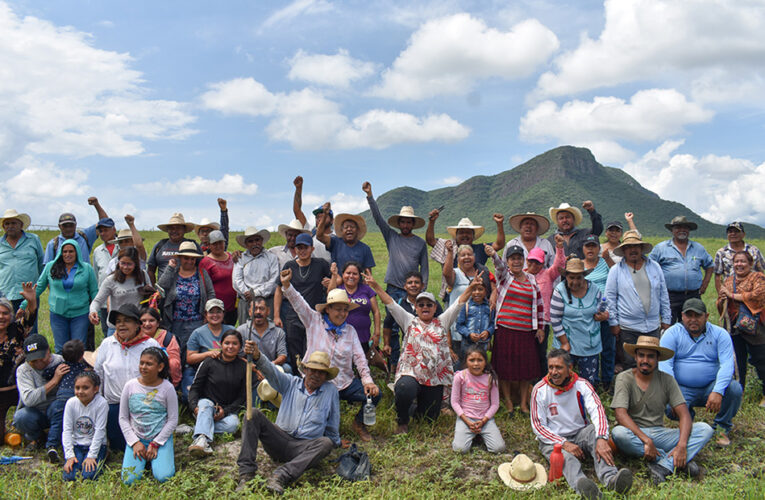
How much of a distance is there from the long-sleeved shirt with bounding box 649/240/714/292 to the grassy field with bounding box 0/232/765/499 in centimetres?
229

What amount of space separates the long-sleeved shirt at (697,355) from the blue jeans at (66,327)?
868cm

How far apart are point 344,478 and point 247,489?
1.10 meters

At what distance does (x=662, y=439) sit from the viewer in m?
6.25

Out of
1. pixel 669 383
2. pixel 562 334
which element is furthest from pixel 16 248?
pixel 669 383

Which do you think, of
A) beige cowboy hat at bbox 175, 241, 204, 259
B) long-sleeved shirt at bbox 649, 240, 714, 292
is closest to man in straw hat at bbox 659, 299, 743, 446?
long-sleeved shirt at bbox 649, 240, 714, 292

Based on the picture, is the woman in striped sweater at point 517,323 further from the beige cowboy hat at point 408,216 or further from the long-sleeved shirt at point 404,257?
the beige cowboy hat at point 408,216

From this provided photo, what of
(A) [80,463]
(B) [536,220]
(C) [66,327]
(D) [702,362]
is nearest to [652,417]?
(D) [702,362]

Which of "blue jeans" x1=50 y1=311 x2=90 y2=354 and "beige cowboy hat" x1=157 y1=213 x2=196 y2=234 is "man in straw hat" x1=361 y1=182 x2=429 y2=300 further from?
"blue jeans" x1=50 y1=311 x2=90 y2=354

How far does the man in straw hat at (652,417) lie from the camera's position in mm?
6102

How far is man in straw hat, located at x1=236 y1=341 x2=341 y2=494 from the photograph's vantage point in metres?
5.70

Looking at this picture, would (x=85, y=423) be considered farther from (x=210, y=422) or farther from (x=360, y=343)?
(x=360, y=343)

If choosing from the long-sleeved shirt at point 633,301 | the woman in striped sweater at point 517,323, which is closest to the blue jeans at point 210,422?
the woman in striped sweater at point 517,323

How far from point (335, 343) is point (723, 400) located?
5303 millimetres

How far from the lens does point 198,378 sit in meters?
7.01
